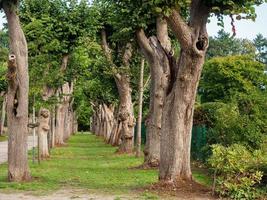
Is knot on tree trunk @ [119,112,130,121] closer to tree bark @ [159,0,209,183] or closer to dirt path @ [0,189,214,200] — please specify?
tree bark @ [159,0,209,183]

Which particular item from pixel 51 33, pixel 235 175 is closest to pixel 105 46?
pixel 51 33

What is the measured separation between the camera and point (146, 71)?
3400 cm

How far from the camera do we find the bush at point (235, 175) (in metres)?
13.5

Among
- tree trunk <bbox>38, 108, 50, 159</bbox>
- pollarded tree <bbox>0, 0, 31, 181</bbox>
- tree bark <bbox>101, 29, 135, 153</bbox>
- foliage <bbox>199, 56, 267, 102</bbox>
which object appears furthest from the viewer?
foliage <bbox>199, 56, 267, 102</bbox>

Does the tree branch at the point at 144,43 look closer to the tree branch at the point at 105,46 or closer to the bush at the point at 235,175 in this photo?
the bush at the point at 235,175

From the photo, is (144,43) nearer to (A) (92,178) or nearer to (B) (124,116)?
(A) (92,178)

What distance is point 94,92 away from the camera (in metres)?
47.0

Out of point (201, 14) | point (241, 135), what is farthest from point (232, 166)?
point (241, 135)

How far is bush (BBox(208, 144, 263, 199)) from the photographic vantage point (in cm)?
1348

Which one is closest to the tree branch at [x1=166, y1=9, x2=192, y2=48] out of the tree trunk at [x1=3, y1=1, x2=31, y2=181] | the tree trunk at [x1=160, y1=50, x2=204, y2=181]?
the tree trunk at [x1=160, y1=50, x2=204, y2=181]

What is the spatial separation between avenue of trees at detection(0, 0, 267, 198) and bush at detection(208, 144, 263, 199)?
3.93ft

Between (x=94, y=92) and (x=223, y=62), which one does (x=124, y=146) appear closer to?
(x=223, y=62)

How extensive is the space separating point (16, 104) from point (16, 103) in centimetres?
3

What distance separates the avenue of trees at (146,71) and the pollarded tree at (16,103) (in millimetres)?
28
